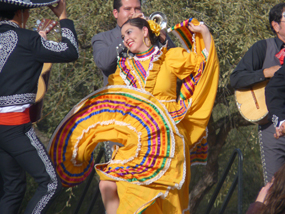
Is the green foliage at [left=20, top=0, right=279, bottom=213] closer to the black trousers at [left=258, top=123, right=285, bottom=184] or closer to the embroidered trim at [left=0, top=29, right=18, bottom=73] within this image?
the black trousers at [left=258, top=123, right=285, bottom=184]

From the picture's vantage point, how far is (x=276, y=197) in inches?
78.8

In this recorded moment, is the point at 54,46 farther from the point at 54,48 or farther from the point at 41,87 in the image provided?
the point at 41,87

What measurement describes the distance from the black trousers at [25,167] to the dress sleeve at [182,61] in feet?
3.90

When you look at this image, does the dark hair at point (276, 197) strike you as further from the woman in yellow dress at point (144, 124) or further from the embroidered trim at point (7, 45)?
the embroidered trim at point (7, 45)

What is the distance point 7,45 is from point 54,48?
29 cm

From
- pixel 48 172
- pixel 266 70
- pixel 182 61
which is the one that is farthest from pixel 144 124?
pixel 266 70

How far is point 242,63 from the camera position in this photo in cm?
375

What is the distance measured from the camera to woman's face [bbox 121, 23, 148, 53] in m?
3.49

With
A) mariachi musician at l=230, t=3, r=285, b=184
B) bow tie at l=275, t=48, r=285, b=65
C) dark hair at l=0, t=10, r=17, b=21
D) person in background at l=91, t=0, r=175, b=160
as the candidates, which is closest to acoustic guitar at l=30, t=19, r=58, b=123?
person in background at l=91, t=0, r=175, b=160

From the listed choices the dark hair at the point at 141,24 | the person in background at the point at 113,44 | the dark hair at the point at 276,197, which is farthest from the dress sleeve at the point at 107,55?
the dark hair at the point at 276,197

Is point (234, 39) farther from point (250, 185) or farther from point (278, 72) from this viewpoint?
point (250, 185)

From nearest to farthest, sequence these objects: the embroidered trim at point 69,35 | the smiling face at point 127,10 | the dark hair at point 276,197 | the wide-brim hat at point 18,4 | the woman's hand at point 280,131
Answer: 1. the dark hair at point 276,197
2. the wide-brim hat at point 18,4
3. the embroidered trim at point 69,35
4. the woman's hand at point 280,131
5. the smiling face at point 127,10

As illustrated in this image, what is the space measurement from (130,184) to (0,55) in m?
1.24

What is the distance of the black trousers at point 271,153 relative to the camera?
11.3 feet
